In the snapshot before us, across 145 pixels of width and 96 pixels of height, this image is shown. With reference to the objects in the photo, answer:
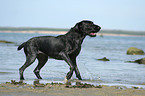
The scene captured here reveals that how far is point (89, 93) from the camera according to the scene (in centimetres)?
737

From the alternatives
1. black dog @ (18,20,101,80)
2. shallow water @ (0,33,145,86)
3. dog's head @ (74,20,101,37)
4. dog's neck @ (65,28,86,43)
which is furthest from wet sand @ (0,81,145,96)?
dog's head @ (74,20,101,37)

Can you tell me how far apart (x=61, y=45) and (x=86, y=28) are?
3.40 feet

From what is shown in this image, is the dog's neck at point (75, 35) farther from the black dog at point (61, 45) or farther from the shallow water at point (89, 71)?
the shallow water at point (89, 71)

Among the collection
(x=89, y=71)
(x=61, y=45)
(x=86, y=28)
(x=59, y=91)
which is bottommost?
(x=89, y=71)

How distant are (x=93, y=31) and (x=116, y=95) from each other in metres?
3.37

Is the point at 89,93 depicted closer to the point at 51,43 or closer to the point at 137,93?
the point at 137,93

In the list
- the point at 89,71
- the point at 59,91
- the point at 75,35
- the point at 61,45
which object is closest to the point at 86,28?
the point at 75,35

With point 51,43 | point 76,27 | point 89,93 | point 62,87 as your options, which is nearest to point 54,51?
point 51,43

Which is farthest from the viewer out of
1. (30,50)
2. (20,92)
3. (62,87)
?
(30,50)

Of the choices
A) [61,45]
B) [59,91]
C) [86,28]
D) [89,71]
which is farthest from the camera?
[89,71]

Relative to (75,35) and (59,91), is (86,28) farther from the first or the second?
(59,91)

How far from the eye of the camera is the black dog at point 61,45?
9773mm

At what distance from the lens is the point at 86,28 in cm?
1004

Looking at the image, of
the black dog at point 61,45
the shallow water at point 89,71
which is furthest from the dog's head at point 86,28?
the shallow water at point 89,71
